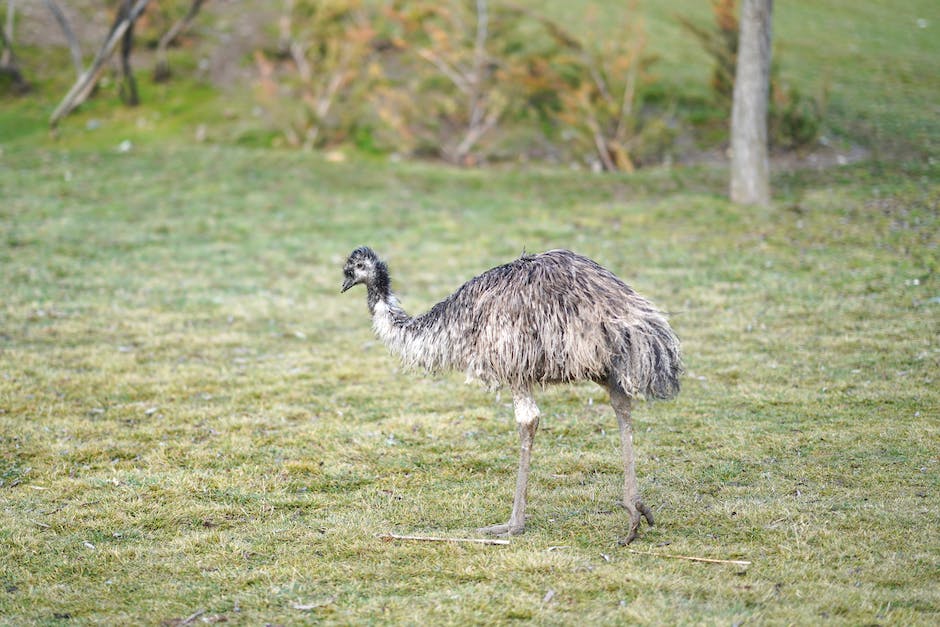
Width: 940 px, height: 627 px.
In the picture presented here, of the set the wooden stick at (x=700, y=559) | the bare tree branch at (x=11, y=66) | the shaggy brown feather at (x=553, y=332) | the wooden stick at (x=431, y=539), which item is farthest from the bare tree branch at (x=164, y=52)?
the wooden stick at (x=700, y=559)

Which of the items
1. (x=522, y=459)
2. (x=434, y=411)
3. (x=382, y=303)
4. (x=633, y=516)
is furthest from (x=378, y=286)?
(x=633, y=516)

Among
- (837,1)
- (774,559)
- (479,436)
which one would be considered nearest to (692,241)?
(479,436)

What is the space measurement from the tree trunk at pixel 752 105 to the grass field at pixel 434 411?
0.72m

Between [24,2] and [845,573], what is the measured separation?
3147 centimetres

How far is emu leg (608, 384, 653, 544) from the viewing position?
22.6ft

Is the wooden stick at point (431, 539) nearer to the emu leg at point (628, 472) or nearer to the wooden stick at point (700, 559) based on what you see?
the emu leg at point (628, 472)

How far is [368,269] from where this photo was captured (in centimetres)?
813

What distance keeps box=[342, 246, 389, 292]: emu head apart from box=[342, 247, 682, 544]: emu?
2.47 ft

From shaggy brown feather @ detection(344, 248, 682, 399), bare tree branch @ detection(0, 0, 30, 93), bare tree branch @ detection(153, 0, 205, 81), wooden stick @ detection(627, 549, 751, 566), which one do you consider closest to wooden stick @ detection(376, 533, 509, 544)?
wooden stick @ detection(627, 549, 751, 566)

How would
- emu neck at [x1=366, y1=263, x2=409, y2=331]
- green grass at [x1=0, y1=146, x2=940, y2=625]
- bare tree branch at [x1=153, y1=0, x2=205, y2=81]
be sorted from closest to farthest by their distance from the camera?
green grass at [x1=0, y1=146, x2=940, y2=625] < emu neck at [x1=366, y1=263, x2=409, y2=331] < bare tree branch at [x1=153, y1=0, x2=205, y2=81]

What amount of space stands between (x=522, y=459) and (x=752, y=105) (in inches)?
492

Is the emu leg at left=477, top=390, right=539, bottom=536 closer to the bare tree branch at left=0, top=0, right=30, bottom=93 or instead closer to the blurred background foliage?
the blurred background foliage

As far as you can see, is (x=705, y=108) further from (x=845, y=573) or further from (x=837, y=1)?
(x=845, y=573)

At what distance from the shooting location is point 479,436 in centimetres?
952
